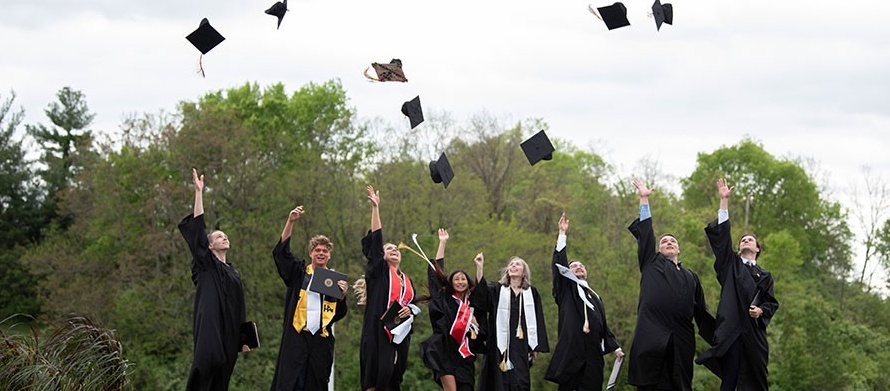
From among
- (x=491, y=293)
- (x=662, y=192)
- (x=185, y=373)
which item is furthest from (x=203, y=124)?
(x=491, y=293)

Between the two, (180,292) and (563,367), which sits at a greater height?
(180,292)

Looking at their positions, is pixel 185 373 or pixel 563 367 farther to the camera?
pixel 185 373

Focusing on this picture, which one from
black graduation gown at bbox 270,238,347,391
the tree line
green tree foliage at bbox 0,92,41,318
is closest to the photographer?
black graduation gown at bbox 270,238,347,391

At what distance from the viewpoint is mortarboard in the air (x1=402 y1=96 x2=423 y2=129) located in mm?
11664

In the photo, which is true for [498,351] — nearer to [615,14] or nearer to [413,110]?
[413,110]

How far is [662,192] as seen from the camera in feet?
132

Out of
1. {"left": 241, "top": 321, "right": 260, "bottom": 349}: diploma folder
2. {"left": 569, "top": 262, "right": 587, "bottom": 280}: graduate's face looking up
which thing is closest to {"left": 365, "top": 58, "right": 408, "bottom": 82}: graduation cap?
{"left": 569, "top": 262, "right": 587, "bottom": 280}: graduate's face looking up

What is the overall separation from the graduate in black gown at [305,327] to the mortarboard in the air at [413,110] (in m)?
2.58

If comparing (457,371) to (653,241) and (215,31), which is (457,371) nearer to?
(653,241)

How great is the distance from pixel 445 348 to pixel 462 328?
0.24 meters

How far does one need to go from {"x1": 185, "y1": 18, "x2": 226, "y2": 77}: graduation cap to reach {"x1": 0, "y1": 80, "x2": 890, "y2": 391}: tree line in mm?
12099

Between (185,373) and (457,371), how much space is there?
58.0 feet

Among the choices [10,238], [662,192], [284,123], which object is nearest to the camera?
[284,123]

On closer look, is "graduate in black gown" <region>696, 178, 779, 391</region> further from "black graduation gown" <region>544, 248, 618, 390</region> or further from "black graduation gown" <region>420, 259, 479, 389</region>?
"black graduation gown" <region>420, 259, 479, 389</region>
